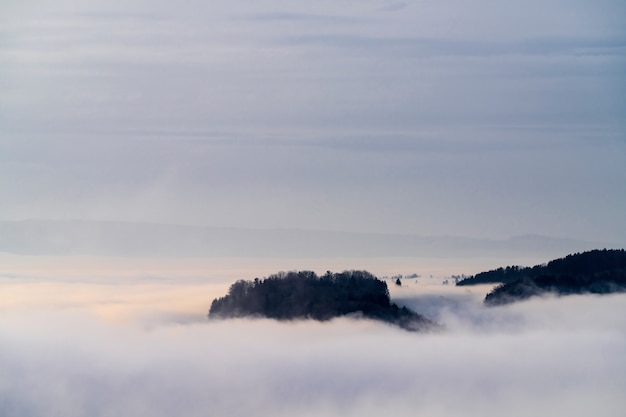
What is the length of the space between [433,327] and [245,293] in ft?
65.7

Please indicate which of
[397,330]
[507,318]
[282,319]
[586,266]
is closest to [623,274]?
[586,266]

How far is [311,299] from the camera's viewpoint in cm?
10688

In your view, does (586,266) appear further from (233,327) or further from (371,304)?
(233,327)

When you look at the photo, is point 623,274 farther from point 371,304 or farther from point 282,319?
point 282,319

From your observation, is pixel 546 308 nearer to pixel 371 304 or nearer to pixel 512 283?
pixel 512 283

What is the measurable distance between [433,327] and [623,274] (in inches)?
648

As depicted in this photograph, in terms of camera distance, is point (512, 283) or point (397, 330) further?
point (397, 330)

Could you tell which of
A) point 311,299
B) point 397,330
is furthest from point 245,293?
point 397,330

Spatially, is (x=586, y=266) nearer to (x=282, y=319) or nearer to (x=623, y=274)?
(x=623, y=274)

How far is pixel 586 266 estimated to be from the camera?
107875 millimetres

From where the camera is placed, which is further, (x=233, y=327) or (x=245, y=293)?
(x=233, y=327)

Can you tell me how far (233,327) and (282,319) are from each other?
3913 mm

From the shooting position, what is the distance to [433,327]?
11519 cm

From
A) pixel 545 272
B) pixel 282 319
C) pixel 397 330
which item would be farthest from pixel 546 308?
pixel 282 319
